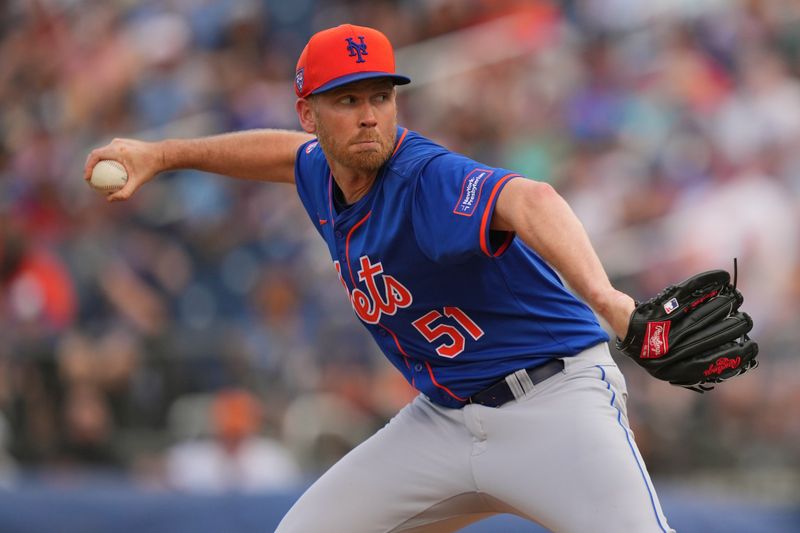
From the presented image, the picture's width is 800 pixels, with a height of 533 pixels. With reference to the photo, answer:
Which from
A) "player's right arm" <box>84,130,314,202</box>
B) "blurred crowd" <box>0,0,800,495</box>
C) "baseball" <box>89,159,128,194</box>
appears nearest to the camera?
"baseball" <box>89,159,128,194</box>

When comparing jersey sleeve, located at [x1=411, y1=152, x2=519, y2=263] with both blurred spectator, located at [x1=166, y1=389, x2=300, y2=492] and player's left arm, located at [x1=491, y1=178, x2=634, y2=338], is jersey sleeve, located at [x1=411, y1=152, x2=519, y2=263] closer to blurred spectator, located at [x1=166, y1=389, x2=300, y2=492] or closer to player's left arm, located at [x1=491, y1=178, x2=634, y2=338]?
player's left arm, located at [x1=491, y1=178, x2=634, y2=338]

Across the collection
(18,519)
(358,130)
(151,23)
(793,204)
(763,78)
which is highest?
(151,23)

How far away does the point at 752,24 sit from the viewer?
9.28 metres

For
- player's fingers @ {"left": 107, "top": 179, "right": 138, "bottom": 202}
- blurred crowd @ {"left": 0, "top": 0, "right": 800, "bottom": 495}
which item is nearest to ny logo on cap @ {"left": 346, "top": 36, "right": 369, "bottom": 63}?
player's fingers @ {"left": 107, "top": 179, "right": 138, "bottom": 202}

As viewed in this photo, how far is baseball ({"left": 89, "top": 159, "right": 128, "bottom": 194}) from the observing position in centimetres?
377

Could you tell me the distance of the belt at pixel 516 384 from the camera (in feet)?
11.4

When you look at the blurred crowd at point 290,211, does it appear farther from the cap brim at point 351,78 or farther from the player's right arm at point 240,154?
the cap brim at point 351,78

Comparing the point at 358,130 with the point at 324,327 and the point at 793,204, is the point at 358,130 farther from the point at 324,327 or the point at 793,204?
the point at 793,204

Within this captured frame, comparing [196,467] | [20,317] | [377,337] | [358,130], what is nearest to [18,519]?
[196,467]

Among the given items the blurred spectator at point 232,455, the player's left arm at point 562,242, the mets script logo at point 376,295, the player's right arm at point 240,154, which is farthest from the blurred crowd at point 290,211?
the player's left arm at point 562,242

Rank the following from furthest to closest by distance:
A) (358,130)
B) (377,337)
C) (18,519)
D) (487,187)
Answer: (18,519) < (377,337) < (358,130) < (487,187)

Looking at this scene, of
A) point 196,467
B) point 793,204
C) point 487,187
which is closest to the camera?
point 487,187

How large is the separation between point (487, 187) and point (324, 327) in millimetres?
4278

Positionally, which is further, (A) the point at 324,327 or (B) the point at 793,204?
(B) the point at 793,204
